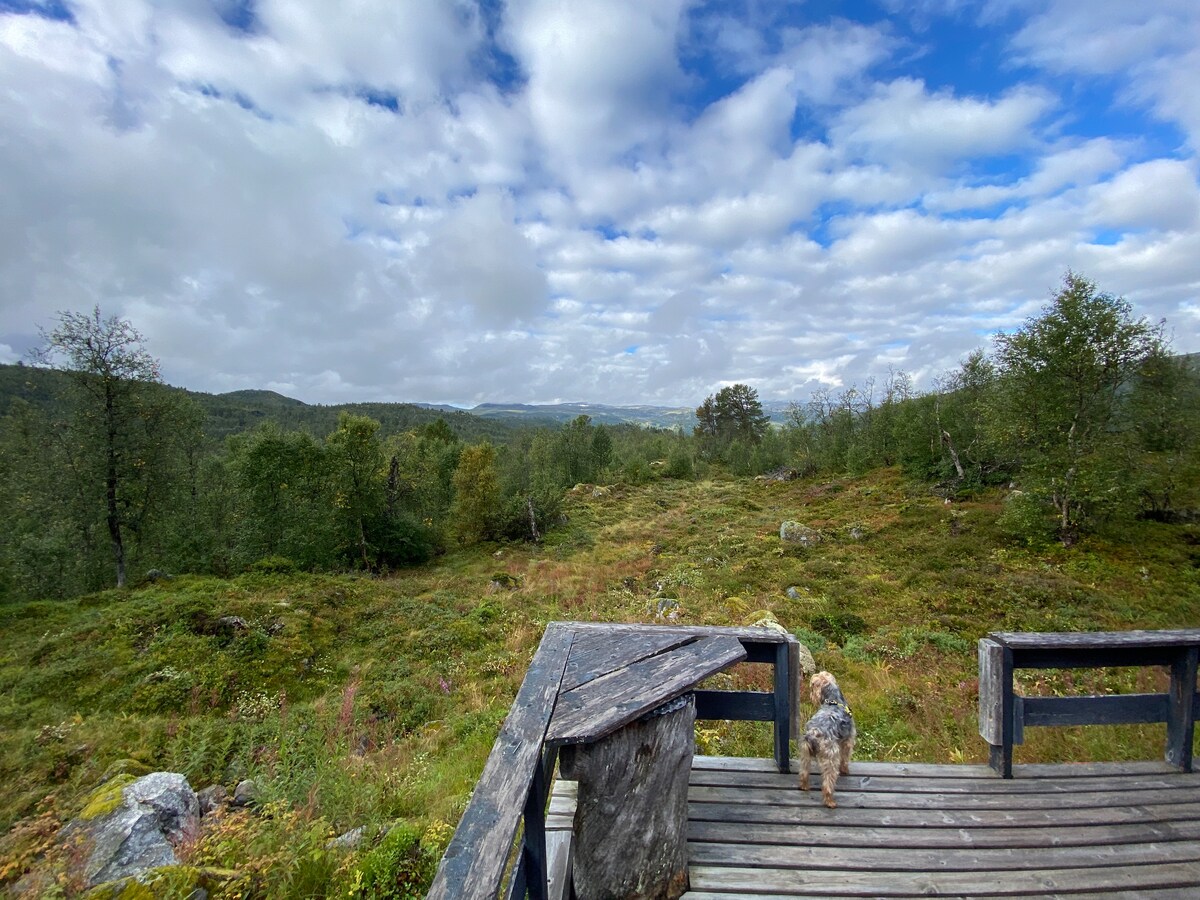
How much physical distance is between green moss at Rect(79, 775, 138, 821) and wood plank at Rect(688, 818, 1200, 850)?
214 inches

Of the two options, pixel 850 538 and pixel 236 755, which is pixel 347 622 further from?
pixel 850 538

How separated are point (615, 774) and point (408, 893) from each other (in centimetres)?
241

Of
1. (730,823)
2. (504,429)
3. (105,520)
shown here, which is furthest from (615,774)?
(504,429)

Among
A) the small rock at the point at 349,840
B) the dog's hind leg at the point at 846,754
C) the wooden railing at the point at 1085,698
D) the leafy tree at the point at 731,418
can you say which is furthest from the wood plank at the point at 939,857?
the leafy tree at the point at 731,418

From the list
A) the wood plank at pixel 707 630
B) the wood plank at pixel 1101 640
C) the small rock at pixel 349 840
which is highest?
the wood plank at pixel 707 630

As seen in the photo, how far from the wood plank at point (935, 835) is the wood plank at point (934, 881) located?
0.18 meters

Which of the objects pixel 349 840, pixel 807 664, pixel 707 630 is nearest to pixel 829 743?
pixel 707 630

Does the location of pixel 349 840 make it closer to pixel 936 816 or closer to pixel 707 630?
pixel 707 630

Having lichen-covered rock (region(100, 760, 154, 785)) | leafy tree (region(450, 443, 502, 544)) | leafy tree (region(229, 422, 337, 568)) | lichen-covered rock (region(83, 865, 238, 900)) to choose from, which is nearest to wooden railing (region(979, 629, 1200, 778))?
lichen-covered rock (region(83, 865, 238, 900))

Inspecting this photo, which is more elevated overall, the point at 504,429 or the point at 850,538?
the point at 504,429

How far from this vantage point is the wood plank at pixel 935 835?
2938 mm

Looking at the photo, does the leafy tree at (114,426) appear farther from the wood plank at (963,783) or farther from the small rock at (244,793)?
the wood plank at (963,783)

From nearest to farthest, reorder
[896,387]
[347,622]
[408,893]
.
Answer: [408,893] < [347,622] < [896,387]

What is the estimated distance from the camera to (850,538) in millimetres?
21422
